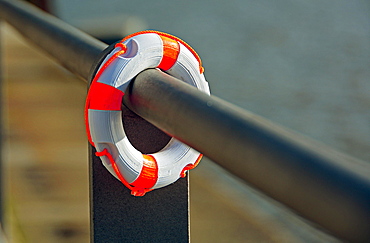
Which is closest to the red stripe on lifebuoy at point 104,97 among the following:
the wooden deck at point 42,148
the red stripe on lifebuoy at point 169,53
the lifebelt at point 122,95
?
the lifebelt at point 122,95

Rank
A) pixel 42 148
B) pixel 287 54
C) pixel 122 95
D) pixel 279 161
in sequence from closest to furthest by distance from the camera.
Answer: pixel 279 161 < pixel 122 95 < pixel 42 148 < pixel 287 54

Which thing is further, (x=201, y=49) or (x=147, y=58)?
(x=201, y=49)

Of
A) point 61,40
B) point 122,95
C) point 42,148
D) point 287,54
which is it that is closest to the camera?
point 122,95

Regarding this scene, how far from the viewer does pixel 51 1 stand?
14.3ft

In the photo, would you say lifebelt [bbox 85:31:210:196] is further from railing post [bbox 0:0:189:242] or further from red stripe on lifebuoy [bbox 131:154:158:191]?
railing post [bbox 0:0:189:242]

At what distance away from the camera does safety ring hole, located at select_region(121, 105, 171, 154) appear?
1231 mm

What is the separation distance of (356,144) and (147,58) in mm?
5903

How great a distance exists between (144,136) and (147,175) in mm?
165

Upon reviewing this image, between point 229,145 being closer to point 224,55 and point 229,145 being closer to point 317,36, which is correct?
point 224,55

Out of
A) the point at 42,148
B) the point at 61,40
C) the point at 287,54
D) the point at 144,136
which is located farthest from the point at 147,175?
the point at 287,54

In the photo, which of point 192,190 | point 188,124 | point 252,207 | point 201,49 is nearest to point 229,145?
point 188,124

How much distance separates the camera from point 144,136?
49.3 inches

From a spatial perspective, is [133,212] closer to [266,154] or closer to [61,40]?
[61,40]

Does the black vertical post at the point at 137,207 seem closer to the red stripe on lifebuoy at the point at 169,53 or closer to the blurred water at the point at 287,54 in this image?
the red stripe on lifebuoy at the point at 169,53
